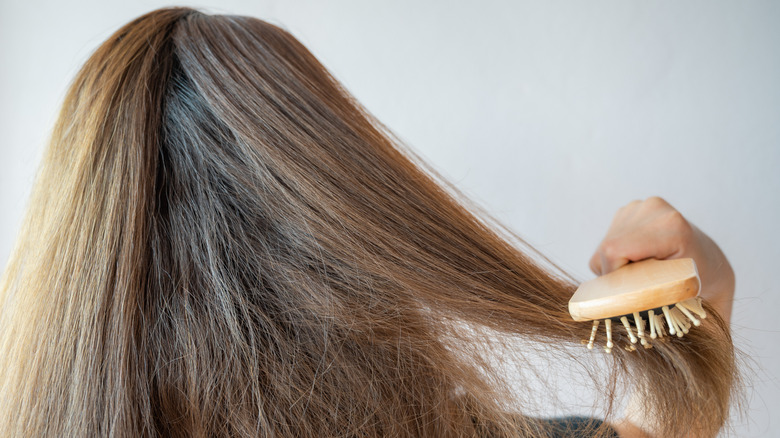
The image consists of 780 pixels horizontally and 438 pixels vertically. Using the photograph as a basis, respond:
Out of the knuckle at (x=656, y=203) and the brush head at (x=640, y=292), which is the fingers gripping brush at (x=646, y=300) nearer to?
the brush head at (x=640, y=292)

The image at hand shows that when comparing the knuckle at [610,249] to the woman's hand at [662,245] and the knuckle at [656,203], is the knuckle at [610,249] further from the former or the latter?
the knuckle at [656,203]

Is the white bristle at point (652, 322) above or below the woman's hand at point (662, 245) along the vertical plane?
below

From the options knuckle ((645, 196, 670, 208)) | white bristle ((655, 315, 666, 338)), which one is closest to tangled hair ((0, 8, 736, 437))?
white bristle ((655, 315, 666, 338))

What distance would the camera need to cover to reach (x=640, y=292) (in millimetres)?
343

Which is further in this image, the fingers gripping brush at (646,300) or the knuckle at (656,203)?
the knuckle at (656,203)

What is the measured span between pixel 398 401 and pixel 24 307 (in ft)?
1.09

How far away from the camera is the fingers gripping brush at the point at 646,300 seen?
337mm

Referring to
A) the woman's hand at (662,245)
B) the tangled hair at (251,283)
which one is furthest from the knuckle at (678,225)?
the tangled hair at (251,283)

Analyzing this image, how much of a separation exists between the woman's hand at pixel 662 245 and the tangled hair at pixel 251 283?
75mm

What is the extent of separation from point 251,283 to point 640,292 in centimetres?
31

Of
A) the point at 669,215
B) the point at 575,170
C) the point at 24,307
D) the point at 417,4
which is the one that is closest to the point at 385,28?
the point at 417,4

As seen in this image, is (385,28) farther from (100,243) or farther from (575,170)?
(100,243)

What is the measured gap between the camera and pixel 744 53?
28.0 inches

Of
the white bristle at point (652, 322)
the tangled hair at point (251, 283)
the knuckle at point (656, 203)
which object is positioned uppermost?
the knuckle at point (656, 203)
